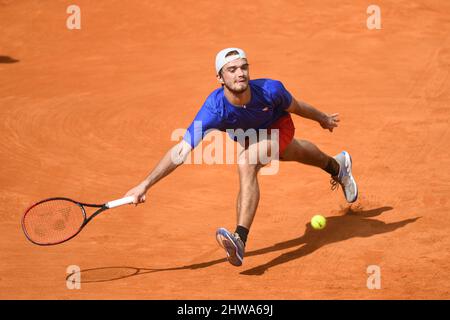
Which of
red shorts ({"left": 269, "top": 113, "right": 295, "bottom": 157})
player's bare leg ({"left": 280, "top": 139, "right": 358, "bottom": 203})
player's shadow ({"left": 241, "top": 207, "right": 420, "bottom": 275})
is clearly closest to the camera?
red shorts ({"left": 269, "top": 113, "right": 295, "bottom": 157})

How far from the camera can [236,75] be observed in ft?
22.1

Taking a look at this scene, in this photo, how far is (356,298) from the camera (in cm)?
628

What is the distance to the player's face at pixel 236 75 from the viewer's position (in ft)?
22.1

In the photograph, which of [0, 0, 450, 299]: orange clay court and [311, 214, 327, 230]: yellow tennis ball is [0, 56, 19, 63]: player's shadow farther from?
[311, 214, 327, 230]: yellow tennis ball

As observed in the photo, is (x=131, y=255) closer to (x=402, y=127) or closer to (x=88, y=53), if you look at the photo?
(x=402, y=127)

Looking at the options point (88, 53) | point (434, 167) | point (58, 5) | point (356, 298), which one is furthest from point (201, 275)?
point (58, 5)

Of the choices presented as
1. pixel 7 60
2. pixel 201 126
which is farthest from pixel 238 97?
pixel 7 60

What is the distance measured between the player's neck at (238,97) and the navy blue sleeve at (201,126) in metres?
0.19

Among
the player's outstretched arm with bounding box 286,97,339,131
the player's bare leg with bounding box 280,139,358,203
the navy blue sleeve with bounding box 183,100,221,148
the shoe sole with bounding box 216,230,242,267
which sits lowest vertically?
the shoe sole with bounding box 216,230,242,267

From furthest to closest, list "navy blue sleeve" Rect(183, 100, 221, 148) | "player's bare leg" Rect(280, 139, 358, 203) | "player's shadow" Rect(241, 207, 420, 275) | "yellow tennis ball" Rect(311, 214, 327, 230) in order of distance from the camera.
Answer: "yellow tennis ball" Rect(311, 214, 327, 230) < "player's bare leg" Rect(280, 139, 358, 203) < "player's shadow" Rect(241, 207, 420, 275) < "navy blue sleeve" Rect(183, 100, 221, 148)

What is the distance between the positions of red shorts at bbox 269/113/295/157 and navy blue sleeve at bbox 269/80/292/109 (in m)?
0.15

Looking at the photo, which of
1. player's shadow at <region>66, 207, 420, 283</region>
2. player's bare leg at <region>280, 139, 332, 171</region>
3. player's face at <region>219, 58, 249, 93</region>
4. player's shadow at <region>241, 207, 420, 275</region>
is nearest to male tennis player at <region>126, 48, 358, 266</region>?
player's face at <region>219, 58, 249, 93</region>

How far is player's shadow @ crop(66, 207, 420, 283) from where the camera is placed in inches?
277

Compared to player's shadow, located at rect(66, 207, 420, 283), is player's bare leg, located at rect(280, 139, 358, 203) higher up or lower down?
higher up
